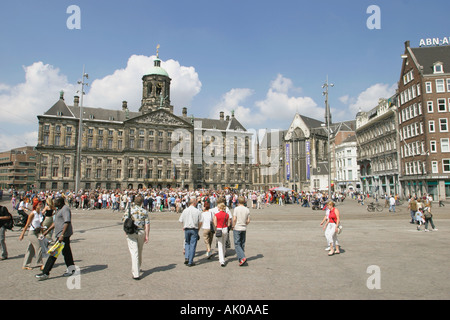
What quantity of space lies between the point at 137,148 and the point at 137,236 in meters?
66.6

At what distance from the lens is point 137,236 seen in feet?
20.7

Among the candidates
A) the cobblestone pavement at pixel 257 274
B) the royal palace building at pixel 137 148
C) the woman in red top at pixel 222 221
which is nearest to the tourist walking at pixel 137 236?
the cobblestone pavement at pixel 257 274

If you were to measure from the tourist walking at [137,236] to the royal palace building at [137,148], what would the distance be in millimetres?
61887

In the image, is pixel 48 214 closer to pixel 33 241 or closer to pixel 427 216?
pixel 33 241

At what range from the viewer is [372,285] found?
5.63 meters

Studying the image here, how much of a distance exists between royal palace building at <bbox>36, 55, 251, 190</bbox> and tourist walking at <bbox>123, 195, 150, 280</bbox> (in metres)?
61.9

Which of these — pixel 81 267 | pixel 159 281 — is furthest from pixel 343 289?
pixel 81 267

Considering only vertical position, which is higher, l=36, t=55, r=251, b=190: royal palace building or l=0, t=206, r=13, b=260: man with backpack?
l=36, t=55, r=251, b=190: royal palace building

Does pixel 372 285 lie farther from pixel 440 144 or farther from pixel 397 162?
pixel 397 162

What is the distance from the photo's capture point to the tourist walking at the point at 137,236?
20.2 feet

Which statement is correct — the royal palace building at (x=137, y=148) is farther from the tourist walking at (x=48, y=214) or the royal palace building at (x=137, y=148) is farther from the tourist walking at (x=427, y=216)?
the tourist walking at (x=48, y=214)

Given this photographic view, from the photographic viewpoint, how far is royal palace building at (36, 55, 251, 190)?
Result: 65125mm

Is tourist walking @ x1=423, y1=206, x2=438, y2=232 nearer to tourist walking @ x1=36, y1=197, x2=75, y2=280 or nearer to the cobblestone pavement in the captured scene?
the cobblestone pavement

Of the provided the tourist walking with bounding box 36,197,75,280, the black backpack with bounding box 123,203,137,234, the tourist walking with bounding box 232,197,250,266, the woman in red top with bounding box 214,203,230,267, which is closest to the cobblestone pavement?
the tourist walking with bounding box 36,197,75,280
